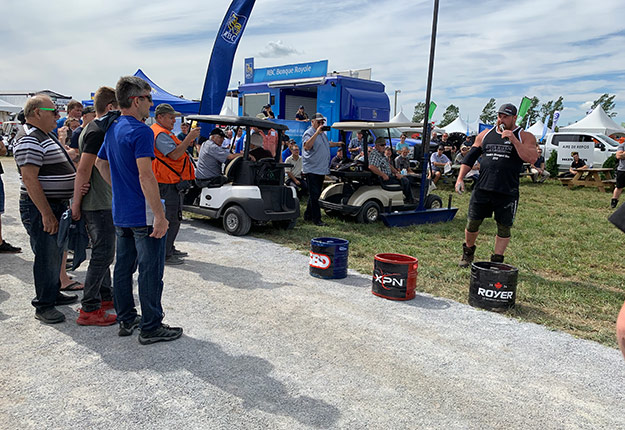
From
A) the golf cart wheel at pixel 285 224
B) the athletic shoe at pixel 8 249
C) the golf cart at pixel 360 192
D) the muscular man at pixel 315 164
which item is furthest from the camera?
the golf cart at pixel 360 192

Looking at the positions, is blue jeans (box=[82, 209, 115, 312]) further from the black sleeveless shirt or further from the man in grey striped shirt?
the black sleeveless shirt

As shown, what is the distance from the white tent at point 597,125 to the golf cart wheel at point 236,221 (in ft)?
87.0

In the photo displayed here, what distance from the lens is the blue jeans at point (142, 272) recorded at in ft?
10.9

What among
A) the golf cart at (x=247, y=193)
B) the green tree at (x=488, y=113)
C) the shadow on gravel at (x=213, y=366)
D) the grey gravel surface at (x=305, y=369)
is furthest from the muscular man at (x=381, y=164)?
the green tree at (x=488, y=113)

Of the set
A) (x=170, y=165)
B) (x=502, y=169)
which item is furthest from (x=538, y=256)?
(x=170, y=165)

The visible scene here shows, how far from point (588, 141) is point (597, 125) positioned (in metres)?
9.56

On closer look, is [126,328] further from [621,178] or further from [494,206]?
[621,178]

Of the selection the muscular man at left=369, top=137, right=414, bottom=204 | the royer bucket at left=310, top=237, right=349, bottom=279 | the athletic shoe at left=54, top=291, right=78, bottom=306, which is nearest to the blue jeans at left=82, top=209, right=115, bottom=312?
the athletic shoe at left=54, top=291, right=78, bottom=306

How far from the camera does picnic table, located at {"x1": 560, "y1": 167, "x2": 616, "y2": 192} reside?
15344mm

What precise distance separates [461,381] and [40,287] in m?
3.27

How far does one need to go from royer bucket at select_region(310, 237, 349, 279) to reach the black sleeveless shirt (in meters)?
1.85

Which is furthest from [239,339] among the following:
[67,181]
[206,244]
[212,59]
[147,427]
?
[212,59]

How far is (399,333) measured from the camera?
12.6ft

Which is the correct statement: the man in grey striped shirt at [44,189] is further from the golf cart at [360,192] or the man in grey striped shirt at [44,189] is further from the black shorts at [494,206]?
the golf cart at [360,192]
